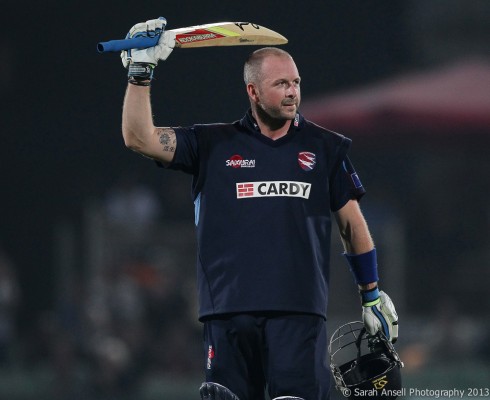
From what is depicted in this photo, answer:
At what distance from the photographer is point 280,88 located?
4875 millimetres

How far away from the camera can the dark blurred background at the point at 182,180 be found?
1094 cm

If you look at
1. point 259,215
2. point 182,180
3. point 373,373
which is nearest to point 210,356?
point 259,215

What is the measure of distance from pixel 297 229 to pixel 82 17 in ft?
28.2

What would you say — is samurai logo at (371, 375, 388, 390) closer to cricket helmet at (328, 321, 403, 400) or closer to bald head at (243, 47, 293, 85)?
cricket helmet at (328, 321, 403, 400)

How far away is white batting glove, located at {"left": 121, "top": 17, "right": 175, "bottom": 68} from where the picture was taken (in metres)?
4.75

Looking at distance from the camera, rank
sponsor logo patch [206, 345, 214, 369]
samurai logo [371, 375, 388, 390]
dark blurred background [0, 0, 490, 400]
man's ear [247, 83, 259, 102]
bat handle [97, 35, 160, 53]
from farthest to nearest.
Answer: dark blurred background [0, 0, 490, 400], samurai logo [371, 375, 388, 390], man's ear [247, 83, 259, 102], sponsor logo patch [206, 345, 214, 369], bat handle [97, 35, 160, 53]

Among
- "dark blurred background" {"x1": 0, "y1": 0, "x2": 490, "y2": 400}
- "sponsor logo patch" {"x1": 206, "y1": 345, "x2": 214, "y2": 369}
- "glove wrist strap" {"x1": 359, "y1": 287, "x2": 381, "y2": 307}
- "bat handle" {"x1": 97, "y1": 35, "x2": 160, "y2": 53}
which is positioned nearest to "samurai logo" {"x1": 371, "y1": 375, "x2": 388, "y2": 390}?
"glove wrist strap" {"x1": 359, "y1": 287, "x2": 381, "y2": 307}

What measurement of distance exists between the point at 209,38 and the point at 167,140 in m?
0.48

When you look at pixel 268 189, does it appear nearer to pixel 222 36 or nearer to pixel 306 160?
pixel 306 160

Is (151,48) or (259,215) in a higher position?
(151,48)

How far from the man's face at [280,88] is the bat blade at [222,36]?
0.21 m

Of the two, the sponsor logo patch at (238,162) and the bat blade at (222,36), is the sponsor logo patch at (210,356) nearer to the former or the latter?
the sponsor logo patch at (238,162)

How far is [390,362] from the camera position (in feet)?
17.0

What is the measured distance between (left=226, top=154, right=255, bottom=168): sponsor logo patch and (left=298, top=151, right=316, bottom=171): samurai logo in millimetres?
197
